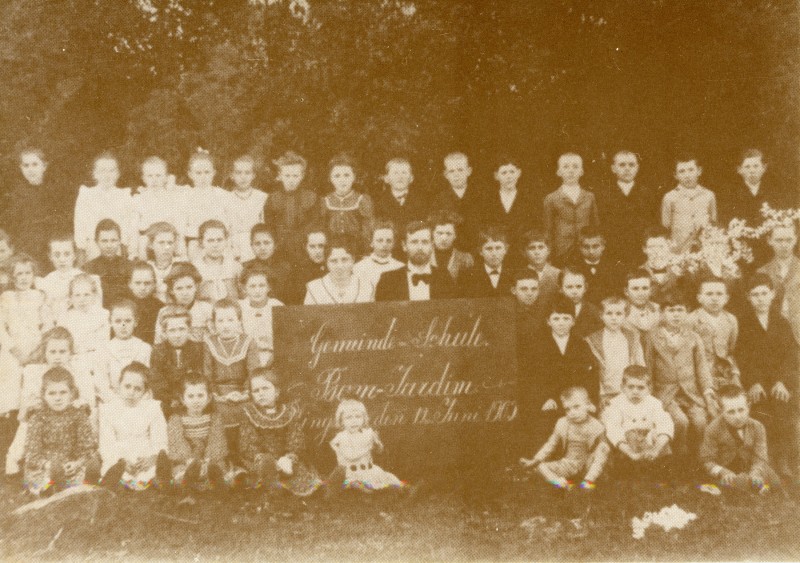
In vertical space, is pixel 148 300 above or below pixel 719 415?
above

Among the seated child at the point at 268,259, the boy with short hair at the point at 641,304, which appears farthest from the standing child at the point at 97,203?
the boy with short hair at the point at 641,304

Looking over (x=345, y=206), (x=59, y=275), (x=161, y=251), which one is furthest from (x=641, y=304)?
(x=59, y=275)

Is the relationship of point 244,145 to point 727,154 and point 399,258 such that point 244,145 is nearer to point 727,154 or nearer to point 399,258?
point 399,258

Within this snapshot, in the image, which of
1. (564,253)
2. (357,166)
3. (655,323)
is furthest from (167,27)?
(655,323)

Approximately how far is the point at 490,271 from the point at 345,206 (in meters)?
0.67

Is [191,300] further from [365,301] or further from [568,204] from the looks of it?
[568,204]

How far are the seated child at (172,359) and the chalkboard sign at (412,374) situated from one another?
1.19 ft

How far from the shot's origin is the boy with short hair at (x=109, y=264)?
314cm

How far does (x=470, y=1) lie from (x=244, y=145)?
113 cm

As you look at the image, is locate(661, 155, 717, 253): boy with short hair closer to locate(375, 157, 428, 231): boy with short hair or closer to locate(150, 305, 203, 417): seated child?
locate(375, 157, 428, 231): boy with short hair

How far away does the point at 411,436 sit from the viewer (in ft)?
10.3

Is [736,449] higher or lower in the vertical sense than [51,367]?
lower

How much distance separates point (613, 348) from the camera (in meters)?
3.21

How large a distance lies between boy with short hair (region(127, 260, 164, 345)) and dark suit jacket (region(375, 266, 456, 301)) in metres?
0.92
